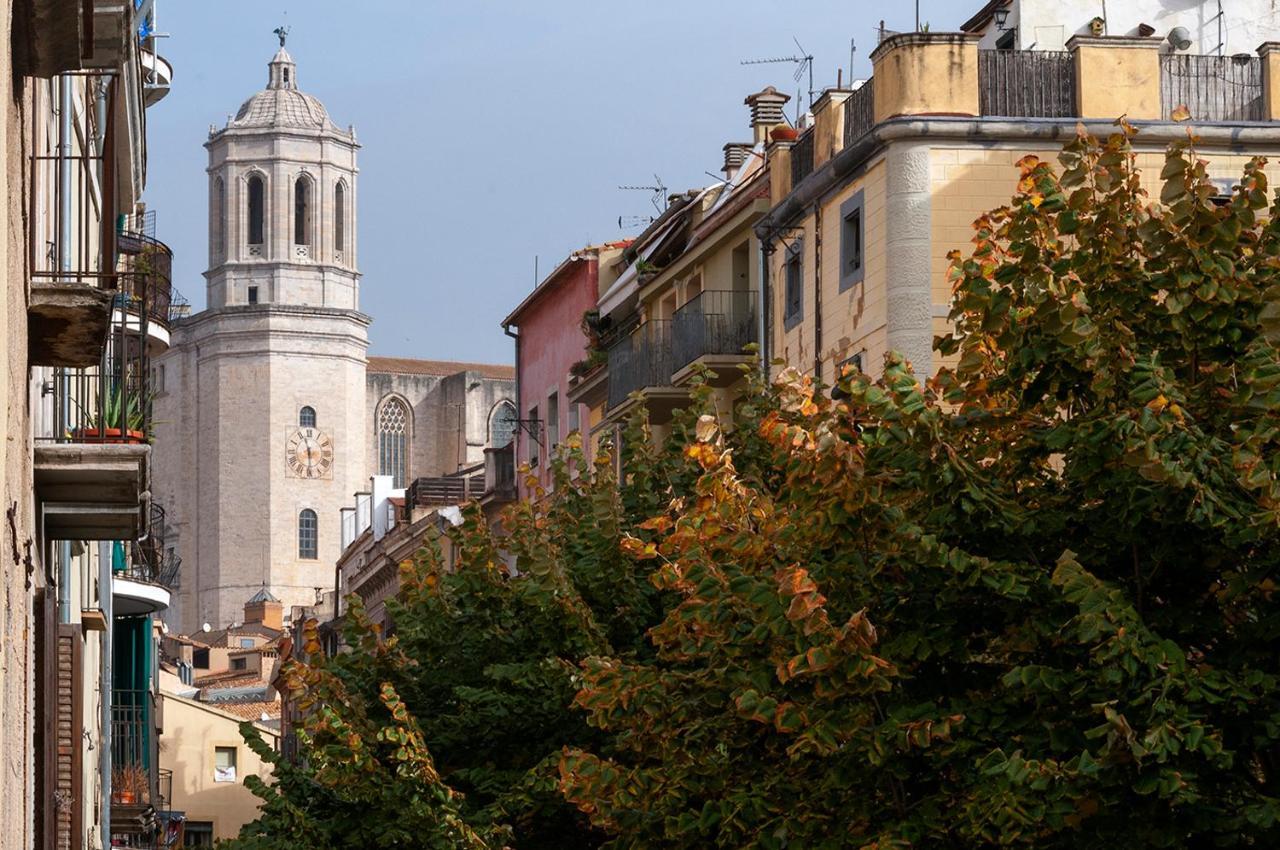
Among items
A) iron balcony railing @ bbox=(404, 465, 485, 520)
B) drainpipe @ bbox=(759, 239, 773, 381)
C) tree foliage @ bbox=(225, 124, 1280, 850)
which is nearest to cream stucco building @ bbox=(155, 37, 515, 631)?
iron balcony railing @ bbox=(404, 465, 485, 520)

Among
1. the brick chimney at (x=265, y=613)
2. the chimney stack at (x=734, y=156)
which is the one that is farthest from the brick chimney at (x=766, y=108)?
the brick chimney at (x=265, y=613)

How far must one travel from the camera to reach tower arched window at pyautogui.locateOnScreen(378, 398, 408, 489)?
140 meters

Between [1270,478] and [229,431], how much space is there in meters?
123

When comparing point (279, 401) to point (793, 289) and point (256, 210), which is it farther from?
point (793, 289)

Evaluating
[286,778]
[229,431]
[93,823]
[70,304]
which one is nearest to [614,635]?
[286,778]

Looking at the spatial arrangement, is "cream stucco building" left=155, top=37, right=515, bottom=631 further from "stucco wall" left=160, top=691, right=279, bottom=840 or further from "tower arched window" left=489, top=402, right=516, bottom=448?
"stucco wall" left=160, top=691, right=279, bottom=840

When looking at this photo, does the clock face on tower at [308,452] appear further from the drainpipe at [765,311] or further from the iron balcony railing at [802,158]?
the iron balcony railing at [802,158]

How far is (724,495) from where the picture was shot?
14.6 metres

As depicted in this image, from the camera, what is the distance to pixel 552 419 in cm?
4828

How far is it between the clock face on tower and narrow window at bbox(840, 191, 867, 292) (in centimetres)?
10553

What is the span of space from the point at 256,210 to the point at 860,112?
11329 centimetres

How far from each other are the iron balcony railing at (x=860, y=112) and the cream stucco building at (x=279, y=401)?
339 feet

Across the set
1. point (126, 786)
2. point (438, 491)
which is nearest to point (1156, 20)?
point (126, 786)

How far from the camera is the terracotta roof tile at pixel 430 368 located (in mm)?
143500
